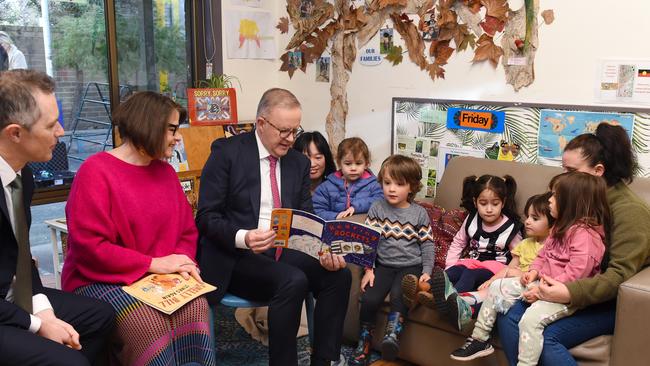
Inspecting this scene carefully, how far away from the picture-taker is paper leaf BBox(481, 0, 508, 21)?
299cm

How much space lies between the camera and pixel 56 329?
175 cm

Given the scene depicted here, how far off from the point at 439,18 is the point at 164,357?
7.15ft

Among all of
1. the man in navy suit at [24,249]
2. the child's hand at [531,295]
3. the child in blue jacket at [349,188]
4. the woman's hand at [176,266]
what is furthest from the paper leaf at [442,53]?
the man in navy suit at [24,249]

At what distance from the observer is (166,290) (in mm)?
2023

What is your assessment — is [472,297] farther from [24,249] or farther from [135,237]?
[24,249]

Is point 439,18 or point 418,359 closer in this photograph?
→ point 418,359

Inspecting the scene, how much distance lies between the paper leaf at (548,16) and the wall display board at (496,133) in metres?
0.39

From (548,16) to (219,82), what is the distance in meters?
1.86

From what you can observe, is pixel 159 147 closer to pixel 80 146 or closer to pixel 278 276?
pixel 278 276

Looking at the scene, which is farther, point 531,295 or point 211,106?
point 211,106

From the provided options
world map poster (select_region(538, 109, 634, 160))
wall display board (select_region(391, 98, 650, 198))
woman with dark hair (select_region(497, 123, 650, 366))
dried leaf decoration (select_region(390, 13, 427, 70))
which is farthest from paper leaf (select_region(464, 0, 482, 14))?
woman with dark hair (select_region(497, 123, 650, 366))

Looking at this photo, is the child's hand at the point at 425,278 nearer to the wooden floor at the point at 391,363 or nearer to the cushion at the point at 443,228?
the cushion at the point at 443,228

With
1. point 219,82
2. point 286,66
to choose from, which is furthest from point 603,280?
point 286,66

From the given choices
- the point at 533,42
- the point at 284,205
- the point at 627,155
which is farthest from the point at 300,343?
the point at 533,42
